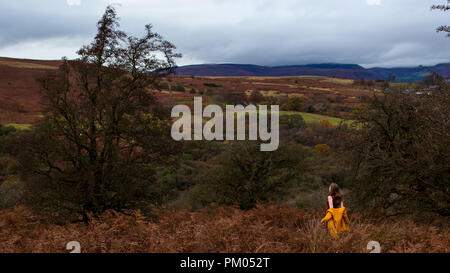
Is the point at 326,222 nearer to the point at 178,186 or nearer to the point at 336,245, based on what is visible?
the point at 336,245

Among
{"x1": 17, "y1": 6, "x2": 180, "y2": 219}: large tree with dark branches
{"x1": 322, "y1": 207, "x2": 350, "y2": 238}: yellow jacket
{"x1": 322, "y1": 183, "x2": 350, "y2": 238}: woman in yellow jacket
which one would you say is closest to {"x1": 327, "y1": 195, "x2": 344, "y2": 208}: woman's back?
{"x1": 322, "y1": 183, "x2": 350, "y2": 238}: woman in yellow jacket

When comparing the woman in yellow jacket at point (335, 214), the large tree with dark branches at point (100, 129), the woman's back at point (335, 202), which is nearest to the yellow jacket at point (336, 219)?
the woman in yellow jacket at point (335, 214)

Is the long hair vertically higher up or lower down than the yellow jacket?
higher up

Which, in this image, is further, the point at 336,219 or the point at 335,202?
the point at 335,202

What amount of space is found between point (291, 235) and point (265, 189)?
59.2 ft

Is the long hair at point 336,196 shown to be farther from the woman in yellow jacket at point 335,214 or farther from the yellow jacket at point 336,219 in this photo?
the yellow jacket at point 336,219

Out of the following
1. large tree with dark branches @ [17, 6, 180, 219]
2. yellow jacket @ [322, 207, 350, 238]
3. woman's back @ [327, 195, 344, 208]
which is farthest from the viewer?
large tree with dark branches @ [17, 6, 180, 219]

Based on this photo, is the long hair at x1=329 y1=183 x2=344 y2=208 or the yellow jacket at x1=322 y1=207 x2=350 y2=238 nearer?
the yellow jacket at x1=322 y1=207 x2=350 y2=238

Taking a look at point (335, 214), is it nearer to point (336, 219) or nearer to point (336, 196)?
point (336, 219)

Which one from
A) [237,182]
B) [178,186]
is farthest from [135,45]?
[178,186]

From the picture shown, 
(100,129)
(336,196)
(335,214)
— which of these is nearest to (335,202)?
(336,196)

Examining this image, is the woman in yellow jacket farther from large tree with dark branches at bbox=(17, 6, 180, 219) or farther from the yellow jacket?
large tree with dark branches at bbox=(17, 6, 180, 219)

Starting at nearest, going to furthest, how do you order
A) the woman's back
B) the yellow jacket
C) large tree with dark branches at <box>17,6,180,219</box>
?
the yellow jacket
the woman's back
large tree with dark branches at <box>17,6,180,219</box>

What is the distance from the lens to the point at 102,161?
12156 millimetres
